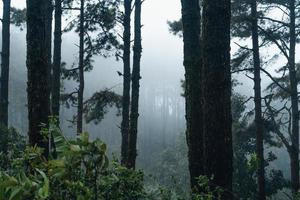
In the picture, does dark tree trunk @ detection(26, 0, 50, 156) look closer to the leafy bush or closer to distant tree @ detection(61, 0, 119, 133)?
the leafy bush

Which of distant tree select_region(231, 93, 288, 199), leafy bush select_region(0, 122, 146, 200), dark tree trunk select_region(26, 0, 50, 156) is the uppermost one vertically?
dark tree trunk select_region(26, 0, 50, 156)

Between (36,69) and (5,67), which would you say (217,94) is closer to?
(36,69)

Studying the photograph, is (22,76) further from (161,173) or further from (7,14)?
(7,14)

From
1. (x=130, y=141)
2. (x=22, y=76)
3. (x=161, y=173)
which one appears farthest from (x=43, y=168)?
(x=22, y=76)

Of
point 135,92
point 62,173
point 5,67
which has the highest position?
point 5,67

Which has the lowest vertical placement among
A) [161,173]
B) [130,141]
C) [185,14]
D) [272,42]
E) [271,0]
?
[161,173]

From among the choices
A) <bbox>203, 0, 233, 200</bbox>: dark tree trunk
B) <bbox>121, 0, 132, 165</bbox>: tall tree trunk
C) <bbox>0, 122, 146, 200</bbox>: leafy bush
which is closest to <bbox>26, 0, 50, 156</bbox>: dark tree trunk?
<bbox>203, 0, 233, 200</bbox>: dark tree trunk

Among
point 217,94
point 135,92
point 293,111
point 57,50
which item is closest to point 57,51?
point 57,50

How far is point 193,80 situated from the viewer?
7.22 m

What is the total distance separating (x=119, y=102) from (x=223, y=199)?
1373 centimetres

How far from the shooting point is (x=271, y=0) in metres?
16.7

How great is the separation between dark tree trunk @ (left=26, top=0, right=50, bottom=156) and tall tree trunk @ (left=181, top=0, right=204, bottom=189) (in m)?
2.23

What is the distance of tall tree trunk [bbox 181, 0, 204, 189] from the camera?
6836mm

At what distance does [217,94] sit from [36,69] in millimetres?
3101
